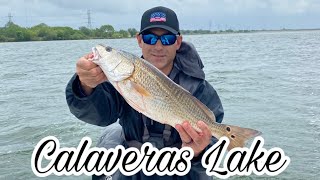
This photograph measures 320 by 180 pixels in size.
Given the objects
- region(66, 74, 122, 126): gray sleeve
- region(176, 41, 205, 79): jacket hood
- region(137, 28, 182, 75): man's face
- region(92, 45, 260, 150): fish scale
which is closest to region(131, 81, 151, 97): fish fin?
region(92, 45, 260, 150): fish scale

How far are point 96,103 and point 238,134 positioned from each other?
1.45 meters

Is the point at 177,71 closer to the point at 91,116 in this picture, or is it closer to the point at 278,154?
the point at 91,116

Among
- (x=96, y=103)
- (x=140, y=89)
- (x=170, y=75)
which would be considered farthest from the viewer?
(x=170, y=75)

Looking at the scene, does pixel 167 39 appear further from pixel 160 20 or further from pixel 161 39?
pixel 160 20

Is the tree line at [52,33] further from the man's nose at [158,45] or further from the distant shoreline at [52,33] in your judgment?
the man's nose at [158,45]

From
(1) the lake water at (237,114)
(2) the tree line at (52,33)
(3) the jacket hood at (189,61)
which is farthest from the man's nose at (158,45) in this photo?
(2) the tree line at (52,33)

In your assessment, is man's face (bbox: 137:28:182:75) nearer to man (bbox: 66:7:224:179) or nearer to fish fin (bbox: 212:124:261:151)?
man (bbox: 66:7:224:179)

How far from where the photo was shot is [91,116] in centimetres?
451

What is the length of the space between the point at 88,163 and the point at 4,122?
342 inches

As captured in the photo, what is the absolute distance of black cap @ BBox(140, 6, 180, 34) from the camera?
15.0 ft

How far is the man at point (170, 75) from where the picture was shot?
4.32 metres

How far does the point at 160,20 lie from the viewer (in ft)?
15.0

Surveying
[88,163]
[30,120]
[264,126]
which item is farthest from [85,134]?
[88,163]

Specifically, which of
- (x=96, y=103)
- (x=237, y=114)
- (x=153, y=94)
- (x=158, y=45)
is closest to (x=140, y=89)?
(x=153, y=94)
